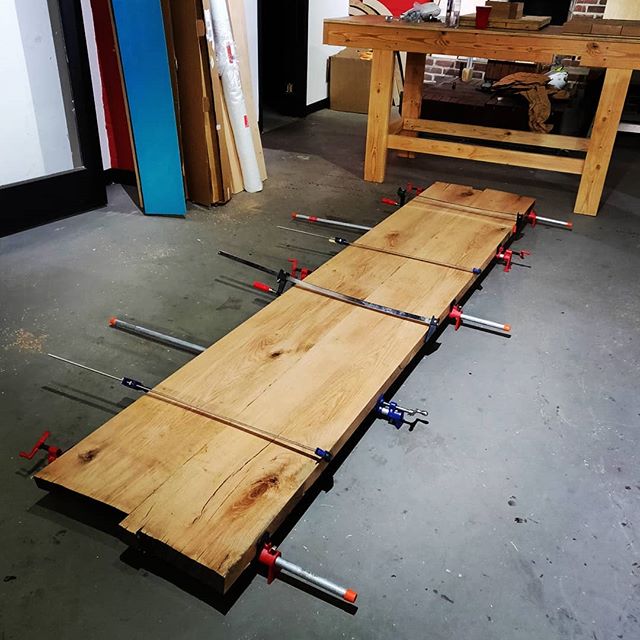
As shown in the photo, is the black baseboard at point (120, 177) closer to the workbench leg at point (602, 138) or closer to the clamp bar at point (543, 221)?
the clamp bar at point (543, 221)

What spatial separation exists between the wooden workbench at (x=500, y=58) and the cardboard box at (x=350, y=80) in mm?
1936

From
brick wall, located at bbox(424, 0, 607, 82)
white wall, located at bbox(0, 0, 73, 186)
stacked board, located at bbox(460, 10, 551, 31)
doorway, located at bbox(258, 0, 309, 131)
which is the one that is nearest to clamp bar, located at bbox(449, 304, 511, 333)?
stacked board, located at bbox(460, 10, 551, 31)

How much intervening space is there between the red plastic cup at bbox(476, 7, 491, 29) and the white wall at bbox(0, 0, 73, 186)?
2.54 meters

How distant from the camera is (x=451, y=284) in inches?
105

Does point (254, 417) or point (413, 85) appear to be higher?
point (413, 85)

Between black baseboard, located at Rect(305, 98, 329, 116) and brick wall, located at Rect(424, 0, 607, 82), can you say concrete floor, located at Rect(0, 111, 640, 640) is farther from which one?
brick wall, located at Rect(424, 0, 607, 82)

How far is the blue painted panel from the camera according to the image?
3373 millimetres

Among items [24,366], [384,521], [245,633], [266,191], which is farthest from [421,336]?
[266,191]

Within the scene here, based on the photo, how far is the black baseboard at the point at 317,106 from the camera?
6402 millimetres

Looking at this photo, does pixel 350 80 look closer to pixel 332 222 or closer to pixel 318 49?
pixel 318 49

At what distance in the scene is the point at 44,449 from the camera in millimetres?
1854

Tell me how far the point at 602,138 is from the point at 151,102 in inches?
107

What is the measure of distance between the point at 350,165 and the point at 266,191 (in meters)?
0.93

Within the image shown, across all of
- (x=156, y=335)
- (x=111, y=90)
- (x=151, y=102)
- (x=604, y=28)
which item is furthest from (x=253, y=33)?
(x=156, y=335)
